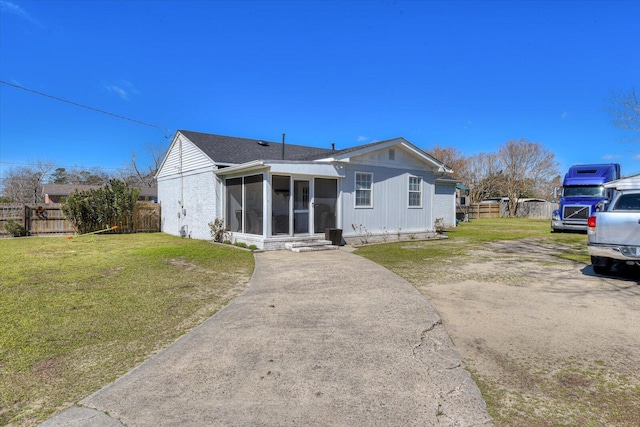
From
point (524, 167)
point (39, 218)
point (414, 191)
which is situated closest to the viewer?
point (414, 191)

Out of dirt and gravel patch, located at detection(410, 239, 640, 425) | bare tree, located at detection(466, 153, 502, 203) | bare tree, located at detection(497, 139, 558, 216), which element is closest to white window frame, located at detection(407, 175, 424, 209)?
dirt and gravel patch, located at detection(410, 239, 640, 425)

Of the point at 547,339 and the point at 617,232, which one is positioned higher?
the point at 617,232

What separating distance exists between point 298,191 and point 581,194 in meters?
15.4

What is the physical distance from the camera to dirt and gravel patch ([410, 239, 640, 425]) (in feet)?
8.03

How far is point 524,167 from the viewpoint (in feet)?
126

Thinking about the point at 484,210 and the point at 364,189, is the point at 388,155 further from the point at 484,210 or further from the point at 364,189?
the point at 484,210

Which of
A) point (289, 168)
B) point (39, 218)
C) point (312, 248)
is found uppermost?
point (289, 168)

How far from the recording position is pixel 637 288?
6066 millimetres

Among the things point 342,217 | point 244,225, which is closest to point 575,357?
point 342,217

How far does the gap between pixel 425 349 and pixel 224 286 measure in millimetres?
Result: 3980

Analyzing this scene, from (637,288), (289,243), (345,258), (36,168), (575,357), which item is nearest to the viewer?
(575,357)

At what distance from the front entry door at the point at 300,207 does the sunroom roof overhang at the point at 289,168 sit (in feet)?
1.50

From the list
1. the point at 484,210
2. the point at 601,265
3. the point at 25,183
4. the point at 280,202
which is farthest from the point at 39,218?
the point at 484,210

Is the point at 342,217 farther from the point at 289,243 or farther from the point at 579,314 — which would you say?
the point at 579,314
